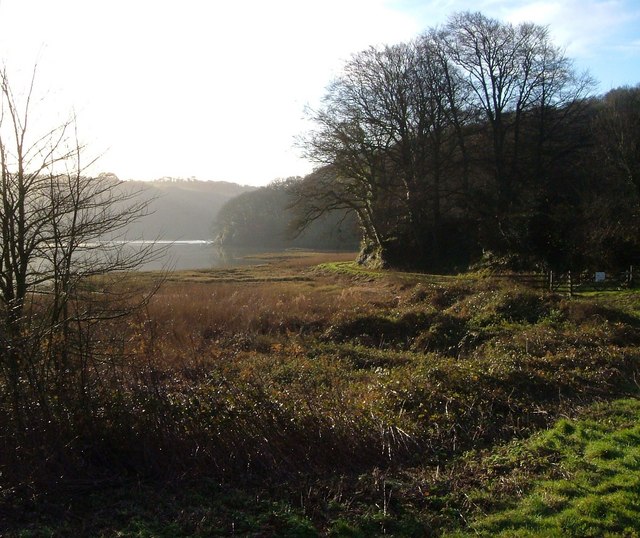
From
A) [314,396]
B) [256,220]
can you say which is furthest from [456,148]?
[256,220]

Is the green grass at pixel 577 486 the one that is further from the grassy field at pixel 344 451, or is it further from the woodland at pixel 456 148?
the woodland at pixel 456 148

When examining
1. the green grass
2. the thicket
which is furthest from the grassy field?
the thicket

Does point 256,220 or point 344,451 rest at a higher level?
point 256,220

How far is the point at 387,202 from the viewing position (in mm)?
41250

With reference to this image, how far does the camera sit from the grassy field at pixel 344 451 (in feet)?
17.5

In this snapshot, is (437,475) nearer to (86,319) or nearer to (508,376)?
(508,376)

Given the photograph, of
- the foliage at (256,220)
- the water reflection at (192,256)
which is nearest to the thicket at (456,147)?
Result: the water reflection at (192,256)

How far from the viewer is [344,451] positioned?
7.29 m

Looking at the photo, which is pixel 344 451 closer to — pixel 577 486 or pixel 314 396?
pixel 314 396

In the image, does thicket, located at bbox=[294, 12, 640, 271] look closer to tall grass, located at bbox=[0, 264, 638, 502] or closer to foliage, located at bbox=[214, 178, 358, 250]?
tall grass, located at bbox=[0, 264, 638, 502]

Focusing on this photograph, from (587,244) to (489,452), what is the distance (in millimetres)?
25213

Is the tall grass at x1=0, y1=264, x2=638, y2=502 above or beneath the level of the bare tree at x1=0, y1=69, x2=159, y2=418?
beneath

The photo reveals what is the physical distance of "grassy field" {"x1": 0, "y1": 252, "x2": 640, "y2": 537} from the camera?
5.35 metres

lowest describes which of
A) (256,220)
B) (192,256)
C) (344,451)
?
(344,451)
